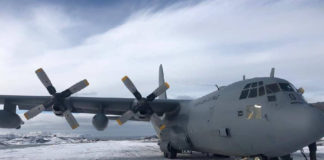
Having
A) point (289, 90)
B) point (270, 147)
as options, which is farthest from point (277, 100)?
point (270, 147)

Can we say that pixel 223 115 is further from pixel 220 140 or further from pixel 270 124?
pixel 270 124

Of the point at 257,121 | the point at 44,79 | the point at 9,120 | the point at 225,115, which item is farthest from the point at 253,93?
the point at 9,120

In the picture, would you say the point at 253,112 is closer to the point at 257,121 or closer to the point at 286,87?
the point at 257,121

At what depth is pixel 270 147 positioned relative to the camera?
11109 millimetres

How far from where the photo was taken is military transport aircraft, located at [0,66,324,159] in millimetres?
10445

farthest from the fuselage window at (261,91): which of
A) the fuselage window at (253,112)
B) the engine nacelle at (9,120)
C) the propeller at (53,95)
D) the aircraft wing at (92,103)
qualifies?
the engine nacelle at (9,120)

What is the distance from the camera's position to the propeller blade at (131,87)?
1927 centimetres

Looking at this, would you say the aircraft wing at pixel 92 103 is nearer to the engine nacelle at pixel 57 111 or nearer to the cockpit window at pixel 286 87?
the engine nacelle at pixel 57 111

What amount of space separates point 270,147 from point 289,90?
241 centimetres

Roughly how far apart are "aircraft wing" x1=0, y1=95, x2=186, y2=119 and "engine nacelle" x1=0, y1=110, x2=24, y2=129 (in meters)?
0.86

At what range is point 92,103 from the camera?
68.6 ft

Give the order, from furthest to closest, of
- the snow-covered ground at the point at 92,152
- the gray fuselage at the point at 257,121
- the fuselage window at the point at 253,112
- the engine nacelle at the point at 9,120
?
the snow-covered ground at the point at 92,152 → the engine nacelle at the point at 9,120 → the fuselage window at the point at 253,112 → the gray fuselage at the point at 257,121

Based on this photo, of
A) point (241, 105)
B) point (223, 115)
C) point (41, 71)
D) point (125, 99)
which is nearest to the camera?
point (241, 105)

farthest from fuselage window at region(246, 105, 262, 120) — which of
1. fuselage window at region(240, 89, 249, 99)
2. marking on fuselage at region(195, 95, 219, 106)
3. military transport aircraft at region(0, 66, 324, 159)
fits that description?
marking on fuselage at region(195, 95, 219, 106)
